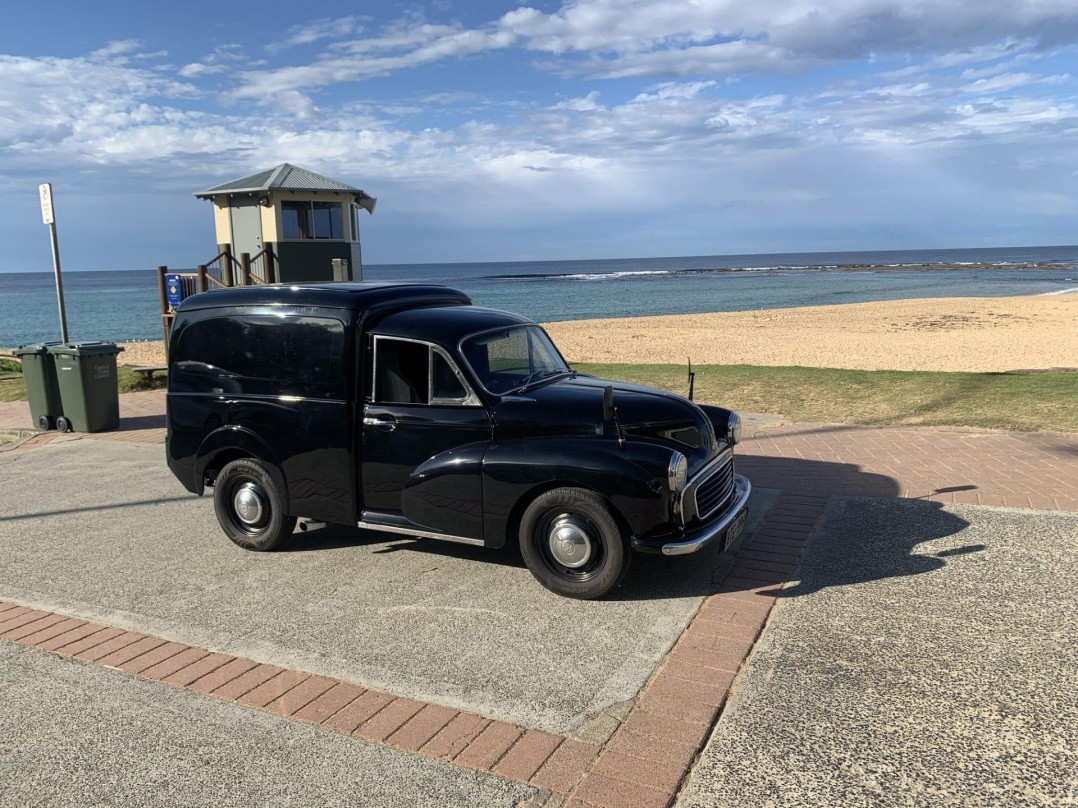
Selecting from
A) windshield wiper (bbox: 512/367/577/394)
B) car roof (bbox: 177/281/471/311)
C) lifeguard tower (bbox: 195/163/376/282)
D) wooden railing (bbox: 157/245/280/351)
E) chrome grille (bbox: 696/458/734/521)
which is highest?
lifeguard tower (bbox: 195/163/376/282)

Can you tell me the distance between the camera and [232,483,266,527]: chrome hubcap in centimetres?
585

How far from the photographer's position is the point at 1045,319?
29203 mm

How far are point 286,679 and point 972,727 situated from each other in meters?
2.99

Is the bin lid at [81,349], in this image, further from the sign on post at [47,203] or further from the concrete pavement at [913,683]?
the concrete pavement at [913,683]

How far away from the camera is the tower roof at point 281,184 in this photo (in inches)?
698

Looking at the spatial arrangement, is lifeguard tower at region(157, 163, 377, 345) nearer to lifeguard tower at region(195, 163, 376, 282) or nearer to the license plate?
lifeguard tower at region(195, 163, 376, 282)

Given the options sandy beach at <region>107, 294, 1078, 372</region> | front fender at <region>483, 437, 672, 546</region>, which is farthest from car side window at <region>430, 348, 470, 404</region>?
sandy beach at <region>107, 294, 1078, 372</region>

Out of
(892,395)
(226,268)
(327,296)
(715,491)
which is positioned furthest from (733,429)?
(226,268)

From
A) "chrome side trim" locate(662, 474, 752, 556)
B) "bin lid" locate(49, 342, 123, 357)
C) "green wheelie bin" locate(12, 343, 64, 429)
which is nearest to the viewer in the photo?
"chrome side trim" locate(662, 474, 752, 556)

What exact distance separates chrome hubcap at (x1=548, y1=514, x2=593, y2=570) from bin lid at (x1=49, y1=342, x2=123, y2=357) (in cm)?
782

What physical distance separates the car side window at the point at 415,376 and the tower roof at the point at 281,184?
13609mm

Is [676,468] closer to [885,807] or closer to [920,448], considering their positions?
[885,807]

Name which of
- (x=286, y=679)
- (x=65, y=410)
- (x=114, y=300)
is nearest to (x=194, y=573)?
(x=286, y=679)

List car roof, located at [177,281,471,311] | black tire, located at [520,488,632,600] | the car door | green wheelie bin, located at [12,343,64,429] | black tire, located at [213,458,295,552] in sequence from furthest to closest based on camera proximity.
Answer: green wheelie bin, located at [12,343,64,429], black tire, located at [213,458,295,552], car roof, located at [177,281,471,311], the car door, black tire, located at [520,488,632,600]
